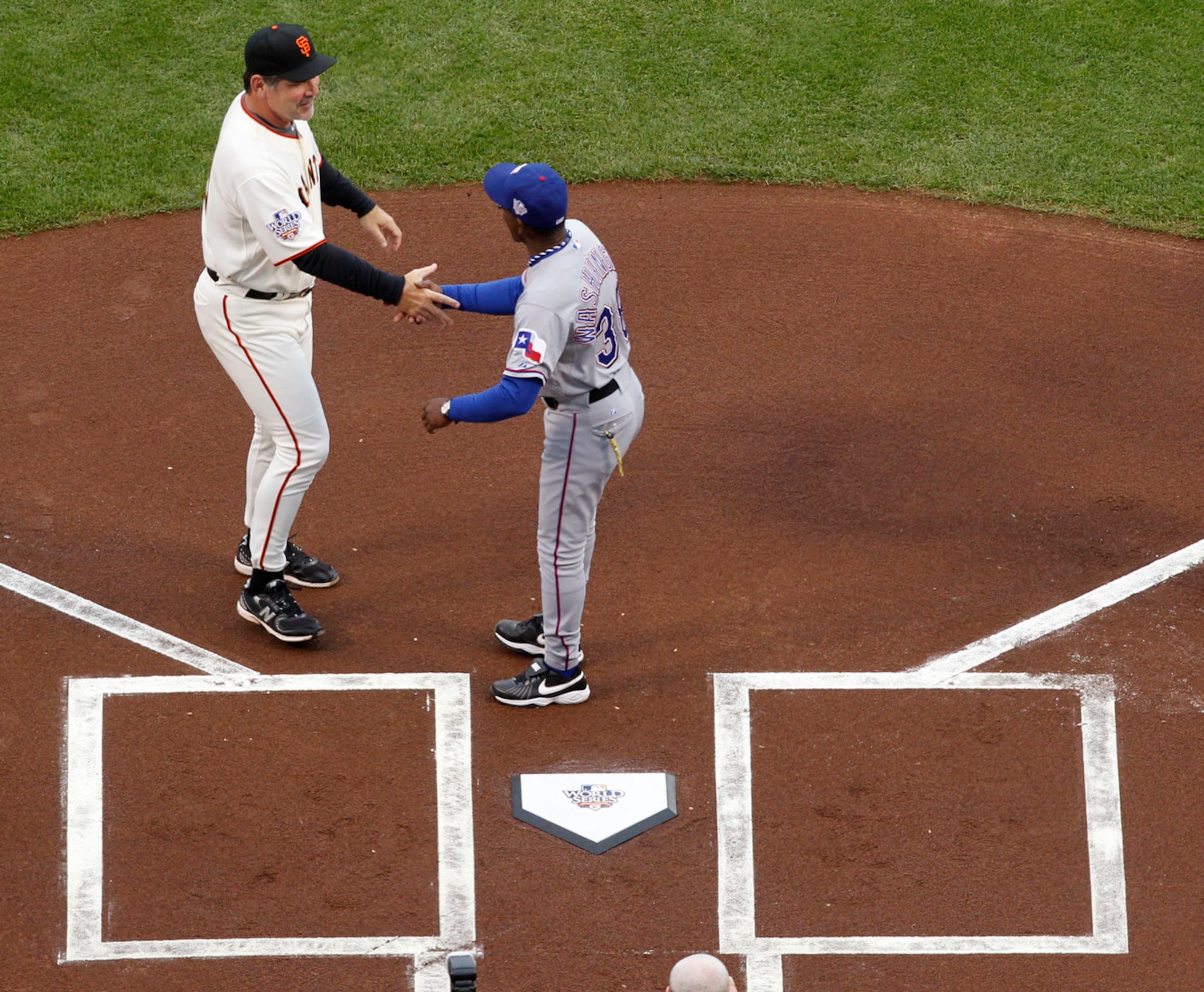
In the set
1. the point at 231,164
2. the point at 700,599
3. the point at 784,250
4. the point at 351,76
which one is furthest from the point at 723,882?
the point at 351,76

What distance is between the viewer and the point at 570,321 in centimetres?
511

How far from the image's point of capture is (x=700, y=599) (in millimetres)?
6250

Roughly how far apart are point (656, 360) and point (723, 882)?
305 centimetres

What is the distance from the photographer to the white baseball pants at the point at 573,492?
5402mm

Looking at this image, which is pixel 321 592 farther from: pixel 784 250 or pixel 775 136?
pixel 775 136

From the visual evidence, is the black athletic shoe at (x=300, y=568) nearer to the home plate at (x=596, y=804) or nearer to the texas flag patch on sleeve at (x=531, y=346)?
the home plate at (x=596, y=804)

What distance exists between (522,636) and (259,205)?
6.26 ft

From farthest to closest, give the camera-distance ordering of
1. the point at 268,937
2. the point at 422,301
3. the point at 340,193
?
the point at 340,193, the point at 422,301, the point at 268,937

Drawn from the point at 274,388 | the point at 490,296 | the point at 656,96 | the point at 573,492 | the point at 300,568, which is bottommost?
the point at 300,568

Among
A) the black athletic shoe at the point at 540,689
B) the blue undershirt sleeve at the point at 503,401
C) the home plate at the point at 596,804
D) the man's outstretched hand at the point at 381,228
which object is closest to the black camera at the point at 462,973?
the home plate at the point at 596,804

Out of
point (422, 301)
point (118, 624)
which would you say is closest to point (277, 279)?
point (422, 301)

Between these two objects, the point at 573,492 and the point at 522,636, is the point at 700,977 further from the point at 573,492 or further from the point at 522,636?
the point at 522,636

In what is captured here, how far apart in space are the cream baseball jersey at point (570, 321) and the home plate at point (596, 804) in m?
1.39

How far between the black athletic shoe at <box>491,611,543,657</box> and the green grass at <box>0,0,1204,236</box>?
360cm
